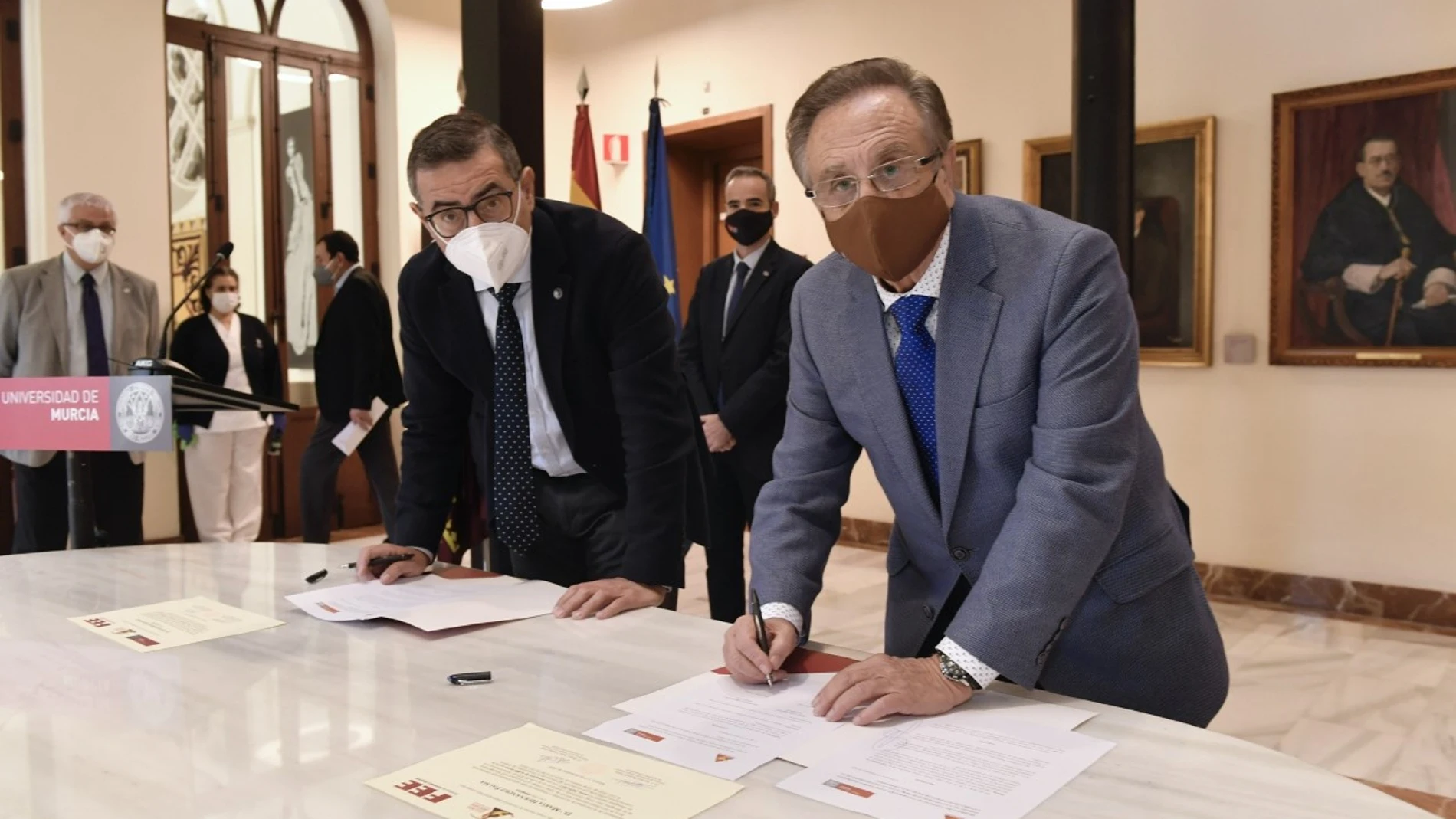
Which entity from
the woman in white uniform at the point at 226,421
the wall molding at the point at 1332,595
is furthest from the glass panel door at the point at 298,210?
the wall molding at the point at 1332,595

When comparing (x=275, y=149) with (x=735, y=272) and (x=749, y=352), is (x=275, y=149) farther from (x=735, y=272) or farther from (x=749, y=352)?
(x=749, y=352)

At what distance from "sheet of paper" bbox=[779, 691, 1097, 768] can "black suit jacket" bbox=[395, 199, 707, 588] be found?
2.48 feet

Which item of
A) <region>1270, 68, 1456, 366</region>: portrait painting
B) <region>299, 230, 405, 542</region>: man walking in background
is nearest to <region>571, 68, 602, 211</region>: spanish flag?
<region>299, 230, 405, 542</region>: man walking in background

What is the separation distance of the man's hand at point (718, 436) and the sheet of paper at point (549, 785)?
273 cm

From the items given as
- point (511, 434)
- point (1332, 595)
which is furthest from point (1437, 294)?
point (511, 434)

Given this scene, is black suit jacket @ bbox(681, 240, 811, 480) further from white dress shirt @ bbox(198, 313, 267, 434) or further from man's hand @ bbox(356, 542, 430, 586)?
white dress shirt @ bbox(198, 313, 267, 434)

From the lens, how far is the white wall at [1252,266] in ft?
14.5

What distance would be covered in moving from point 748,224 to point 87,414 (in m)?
2.45

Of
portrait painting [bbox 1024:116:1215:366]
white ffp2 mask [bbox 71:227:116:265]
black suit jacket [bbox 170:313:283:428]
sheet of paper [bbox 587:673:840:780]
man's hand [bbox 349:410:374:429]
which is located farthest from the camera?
black suit jacket [bbox 170:313:283:428]

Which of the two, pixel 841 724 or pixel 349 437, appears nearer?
pixel 841 724

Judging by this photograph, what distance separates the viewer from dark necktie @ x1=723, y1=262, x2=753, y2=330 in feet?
13.3

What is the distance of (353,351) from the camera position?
493 centimetres

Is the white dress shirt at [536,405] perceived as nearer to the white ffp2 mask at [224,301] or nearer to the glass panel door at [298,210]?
the white ffp2 mask at [224,301]

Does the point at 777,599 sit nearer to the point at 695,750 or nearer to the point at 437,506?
the point at 695,750
